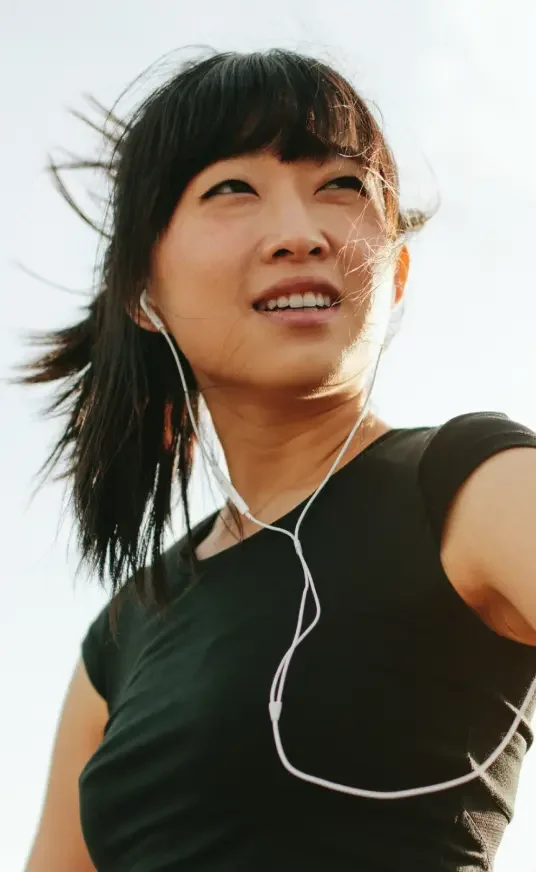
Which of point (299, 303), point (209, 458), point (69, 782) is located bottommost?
point (69, 782)

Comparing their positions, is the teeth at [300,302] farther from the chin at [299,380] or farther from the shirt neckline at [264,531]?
the shirt neckline at [264,531]

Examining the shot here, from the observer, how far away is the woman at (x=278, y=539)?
45.4 inches

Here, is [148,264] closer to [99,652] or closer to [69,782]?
[99,652]

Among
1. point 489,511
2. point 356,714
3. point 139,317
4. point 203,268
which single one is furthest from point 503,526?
point 139,317

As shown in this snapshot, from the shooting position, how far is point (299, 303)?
1.46 meters

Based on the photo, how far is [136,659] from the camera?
1.62 metres

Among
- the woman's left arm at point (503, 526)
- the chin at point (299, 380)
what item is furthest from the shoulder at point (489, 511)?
the chin at point (299, 380)

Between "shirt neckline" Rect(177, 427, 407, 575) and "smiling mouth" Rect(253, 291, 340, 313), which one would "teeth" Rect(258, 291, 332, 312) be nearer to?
"smiling mouth" Rect(253, 291, 340, 313)

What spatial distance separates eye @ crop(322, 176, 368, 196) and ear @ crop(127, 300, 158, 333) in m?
0.44

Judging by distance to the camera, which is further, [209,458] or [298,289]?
[209,458]

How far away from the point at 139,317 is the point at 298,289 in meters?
0.45

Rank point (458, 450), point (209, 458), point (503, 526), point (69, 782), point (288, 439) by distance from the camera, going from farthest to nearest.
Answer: point (69, 782) → point (209, 458) → point (288, 439) → point (458, 450) → point (503, 526)

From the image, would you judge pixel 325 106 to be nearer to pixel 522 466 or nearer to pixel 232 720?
pixel 522 466

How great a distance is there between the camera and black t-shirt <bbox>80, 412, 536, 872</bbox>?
1.15m
